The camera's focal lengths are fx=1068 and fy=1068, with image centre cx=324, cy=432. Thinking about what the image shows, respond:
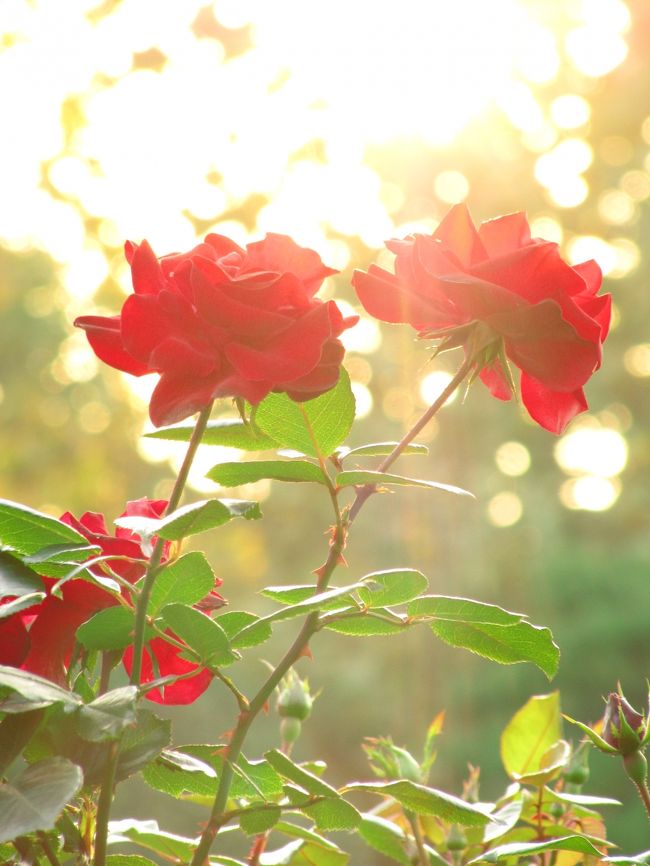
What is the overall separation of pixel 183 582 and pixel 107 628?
0.03m

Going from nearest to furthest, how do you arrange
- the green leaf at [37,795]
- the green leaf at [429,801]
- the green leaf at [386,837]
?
the green leaf at [37,795] → the green leaf at [429,801] → the green leaf at [386,837]

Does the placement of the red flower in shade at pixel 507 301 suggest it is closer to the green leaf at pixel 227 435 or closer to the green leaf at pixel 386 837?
the green leaf at pixel 227 435

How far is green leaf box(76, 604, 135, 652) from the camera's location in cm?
36

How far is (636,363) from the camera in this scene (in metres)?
7.52

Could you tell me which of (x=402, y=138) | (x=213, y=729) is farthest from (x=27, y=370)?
(x=213, y=729)

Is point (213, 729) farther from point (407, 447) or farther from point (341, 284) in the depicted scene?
point (407, 447)

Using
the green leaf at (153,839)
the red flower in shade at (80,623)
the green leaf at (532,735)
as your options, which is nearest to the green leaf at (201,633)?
the red flower in shade at (80,623)

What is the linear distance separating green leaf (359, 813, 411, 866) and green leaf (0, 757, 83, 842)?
0.78 feet

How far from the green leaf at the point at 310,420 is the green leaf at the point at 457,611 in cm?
7

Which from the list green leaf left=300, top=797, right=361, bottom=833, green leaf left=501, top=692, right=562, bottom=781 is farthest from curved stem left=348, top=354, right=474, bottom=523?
green leaf left=501, top=692, right=562, bottom=781

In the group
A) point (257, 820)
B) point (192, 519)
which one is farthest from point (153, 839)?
point (192, 519)

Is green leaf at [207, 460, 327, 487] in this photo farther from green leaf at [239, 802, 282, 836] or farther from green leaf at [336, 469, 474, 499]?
green leaf at [239, 802, 282, 836]

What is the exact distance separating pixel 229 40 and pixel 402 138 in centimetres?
201

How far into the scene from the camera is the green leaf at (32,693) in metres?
0.29
